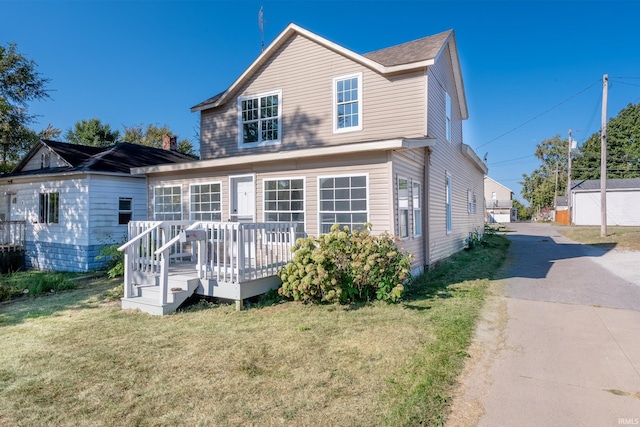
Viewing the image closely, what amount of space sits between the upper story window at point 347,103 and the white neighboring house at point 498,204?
156 feet

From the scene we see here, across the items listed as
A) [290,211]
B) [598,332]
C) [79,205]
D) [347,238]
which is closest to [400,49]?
[290,211]

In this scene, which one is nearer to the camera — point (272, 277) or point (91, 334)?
point (91, 334)

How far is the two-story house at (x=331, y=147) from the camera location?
26.3 ft

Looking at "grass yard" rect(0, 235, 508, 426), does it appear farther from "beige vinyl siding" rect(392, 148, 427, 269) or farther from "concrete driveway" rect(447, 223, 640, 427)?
"beige vinyl siding" rect(392, 148, 427, 269)

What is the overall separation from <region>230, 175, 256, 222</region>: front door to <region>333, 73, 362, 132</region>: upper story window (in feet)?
9.48

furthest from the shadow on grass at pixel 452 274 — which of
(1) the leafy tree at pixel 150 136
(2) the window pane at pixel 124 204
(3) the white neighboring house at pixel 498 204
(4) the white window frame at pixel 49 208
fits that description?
(3) the white neighboring house at pixel 498 204

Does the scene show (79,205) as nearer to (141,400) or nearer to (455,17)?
(141,400)

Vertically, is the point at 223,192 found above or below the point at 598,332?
above

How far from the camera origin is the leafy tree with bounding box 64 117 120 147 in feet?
107

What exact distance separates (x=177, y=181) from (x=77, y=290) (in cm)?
397

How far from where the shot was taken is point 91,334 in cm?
509

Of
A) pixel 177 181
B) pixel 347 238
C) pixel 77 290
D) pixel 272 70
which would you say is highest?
pixel 272 70

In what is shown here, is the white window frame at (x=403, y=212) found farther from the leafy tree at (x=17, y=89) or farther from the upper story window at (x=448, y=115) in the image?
the leafy tree at (x=17, y=89)

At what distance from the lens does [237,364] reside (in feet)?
12.8
